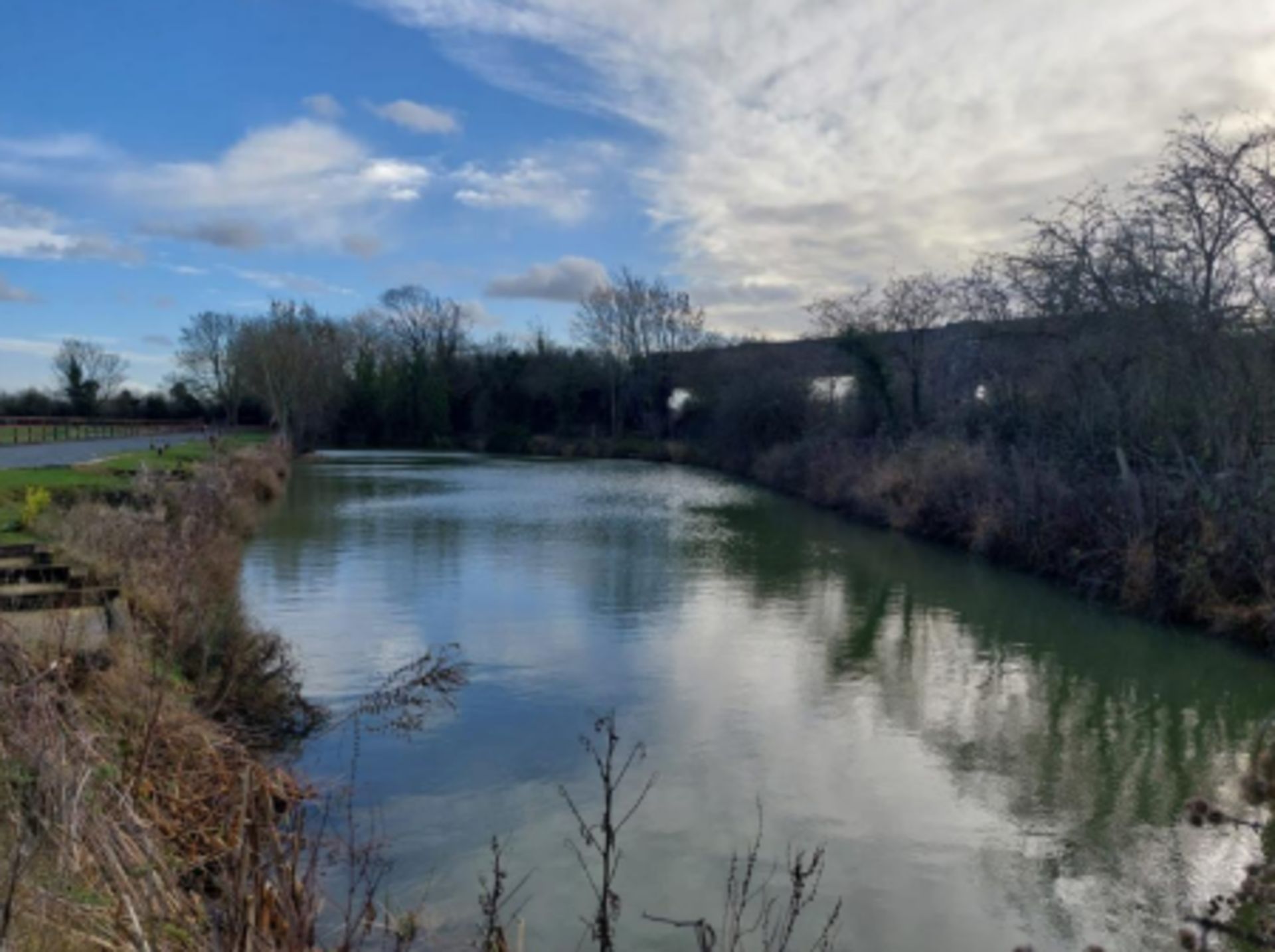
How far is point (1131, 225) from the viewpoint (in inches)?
547

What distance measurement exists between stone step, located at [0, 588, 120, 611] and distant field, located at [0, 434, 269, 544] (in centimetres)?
278

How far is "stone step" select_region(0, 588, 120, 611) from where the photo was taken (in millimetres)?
7466

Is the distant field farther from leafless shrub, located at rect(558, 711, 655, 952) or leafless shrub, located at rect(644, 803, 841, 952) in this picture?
leafless shrub, located at rect(644, 803, 841, 952)

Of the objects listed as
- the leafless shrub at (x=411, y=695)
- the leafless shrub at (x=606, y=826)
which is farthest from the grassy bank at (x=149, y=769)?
the leafless shrub at (x=606, y=826)

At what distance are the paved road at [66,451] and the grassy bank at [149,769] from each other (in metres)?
11.0

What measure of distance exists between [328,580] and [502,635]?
13.4 feet

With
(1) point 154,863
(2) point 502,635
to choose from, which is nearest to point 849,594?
(2) point 502,635

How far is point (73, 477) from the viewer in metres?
16.6

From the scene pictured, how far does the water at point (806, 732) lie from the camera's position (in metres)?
5.39

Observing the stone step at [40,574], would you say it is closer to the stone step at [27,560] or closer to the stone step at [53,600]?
the stone step at [27,560]

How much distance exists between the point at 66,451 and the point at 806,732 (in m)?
23.8

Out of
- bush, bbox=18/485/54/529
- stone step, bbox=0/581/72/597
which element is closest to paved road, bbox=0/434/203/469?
bush, bbox=18/485/54/529

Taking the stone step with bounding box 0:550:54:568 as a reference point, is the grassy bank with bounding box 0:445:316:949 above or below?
below

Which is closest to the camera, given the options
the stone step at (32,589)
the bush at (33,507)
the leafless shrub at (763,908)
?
the leafless shrub at (763,908)
